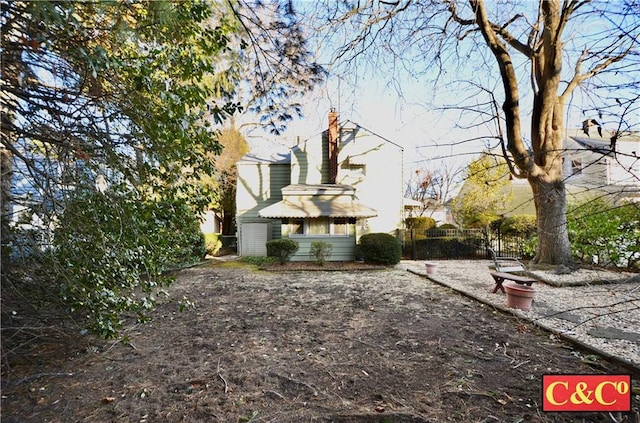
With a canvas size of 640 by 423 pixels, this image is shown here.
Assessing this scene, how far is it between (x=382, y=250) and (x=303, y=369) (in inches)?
339

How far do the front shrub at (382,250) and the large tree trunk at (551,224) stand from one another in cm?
454

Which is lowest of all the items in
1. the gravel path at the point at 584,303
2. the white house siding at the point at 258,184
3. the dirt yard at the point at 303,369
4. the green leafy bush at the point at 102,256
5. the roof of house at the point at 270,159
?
the dirt yard at the point at 303,369

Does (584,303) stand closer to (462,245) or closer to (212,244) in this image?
(462,245)

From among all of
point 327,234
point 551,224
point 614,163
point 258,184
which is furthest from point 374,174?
point 614,163

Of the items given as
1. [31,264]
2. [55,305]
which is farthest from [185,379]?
[31,264]

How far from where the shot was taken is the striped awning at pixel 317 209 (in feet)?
38.6

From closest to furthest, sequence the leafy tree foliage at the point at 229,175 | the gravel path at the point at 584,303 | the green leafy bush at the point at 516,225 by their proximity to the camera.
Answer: the gravel path at the point at 584,303
the green leafy bush at the point at 516,225
the leafy tree foliage at the point at 229,175

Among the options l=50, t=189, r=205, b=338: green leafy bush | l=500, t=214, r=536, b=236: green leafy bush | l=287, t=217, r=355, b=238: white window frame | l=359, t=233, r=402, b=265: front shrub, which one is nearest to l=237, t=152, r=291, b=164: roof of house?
l=287, t=217, r=355, b=238: white window frame

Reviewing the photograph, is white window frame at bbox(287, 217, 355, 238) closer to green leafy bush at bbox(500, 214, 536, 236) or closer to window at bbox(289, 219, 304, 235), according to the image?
window at bbox(289, 219, 304, 235)

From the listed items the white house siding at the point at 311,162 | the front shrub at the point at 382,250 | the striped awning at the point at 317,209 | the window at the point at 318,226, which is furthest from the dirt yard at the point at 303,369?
the white house siding at the point at 311,162

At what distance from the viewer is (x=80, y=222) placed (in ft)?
8.50

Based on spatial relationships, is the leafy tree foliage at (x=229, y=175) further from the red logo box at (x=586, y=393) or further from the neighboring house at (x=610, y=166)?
the red logo box at (x=586, y=393)

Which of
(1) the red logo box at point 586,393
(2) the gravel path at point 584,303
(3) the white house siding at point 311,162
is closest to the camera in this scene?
(1) the red logo box at point 586,393

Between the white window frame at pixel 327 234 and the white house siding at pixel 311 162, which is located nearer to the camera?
the white window frame at pixel 327 234
